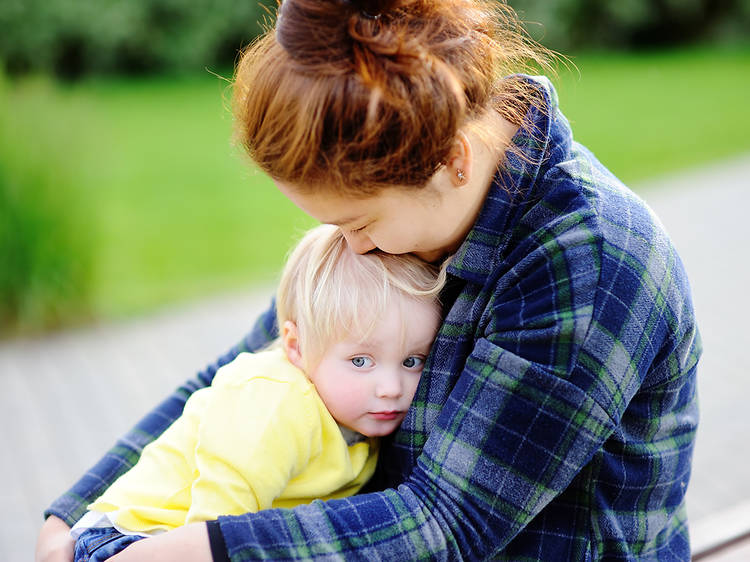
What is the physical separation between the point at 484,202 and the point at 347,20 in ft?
1.30

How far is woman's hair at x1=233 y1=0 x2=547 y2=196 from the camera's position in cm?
128

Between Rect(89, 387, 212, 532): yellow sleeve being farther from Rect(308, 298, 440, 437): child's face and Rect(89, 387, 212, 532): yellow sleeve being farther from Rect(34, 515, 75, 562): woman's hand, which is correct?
Rect(308, 298, 440, 437): child's face

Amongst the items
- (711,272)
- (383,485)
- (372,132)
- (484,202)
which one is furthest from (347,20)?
(711,272)

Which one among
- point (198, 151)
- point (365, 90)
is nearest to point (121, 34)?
point (198, 151)

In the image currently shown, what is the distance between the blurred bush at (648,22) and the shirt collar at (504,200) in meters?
14.2

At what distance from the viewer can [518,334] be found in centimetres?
137

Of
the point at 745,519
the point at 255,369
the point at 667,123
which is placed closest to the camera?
the point at 255,369

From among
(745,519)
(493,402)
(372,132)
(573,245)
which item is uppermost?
(372,132)

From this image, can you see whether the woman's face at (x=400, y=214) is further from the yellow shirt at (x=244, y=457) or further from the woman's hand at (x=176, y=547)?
the woman's hand at (x=176, y=547)

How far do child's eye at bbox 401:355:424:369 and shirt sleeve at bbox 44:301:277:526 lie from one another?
385mm

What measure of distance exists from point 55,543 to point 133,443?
263 mm

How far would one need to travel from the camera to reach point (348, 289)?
1635 millimetres

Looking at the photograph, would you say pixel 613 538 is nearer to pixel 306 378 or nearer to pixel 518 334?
pixel 518 334

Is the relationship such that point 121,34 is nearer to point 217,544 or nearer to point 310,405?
point 310,405
